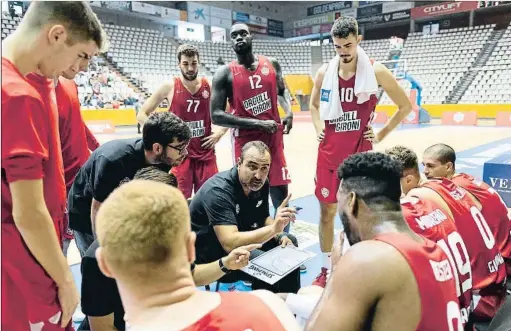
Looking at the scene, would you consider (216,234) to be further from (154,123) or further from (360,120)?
(360,120)

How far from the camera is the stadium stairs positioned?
21.6 metres

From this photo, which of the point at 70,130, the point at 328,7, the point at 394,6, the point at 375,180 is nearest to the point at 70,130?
the point at 70,130

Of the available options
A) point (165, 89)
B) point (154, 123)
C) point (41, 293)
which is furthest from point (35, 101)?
point (165, 89)

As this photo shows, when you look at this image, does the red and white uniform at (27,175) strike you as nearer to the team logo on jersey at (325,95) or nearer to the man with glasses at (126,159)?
the man with glasses at (126,159)

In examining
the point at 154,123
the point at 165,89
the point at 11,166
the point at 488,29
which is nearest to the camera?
the point at 11,166

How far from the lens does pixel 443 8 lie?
85.7ft

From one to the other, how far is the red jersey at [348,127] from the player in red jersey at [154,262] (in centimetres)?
257

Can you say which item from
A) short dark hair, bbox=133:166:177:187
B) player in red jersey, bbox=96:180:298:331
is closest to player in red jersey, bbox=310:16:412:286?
short dark hair, bbox=133:166:177:187

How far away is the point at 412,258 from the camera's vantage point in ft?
4.43

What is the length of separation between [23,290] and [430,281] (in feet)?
4.73

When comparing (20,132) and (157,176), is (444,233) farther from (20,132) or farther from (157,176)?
(20,132)

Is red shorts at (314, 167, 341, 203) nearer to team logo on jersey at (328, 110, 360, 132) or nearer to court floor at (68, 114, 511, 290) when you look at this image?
team logo on jersey at (328, 110, 360, 132)

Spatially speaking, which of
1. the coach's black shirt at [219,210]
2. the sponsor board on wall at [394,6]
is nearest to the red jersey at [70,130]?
the coach's black shirt at [219,210]

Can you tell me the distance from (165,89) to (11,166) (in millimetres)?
2863
